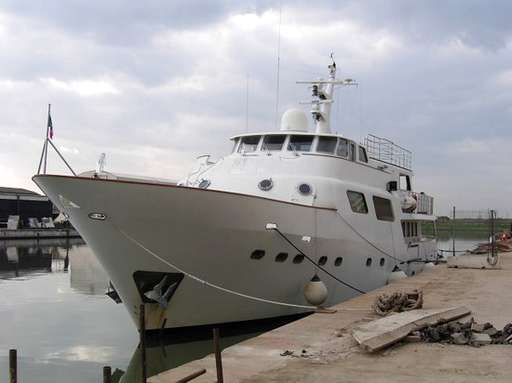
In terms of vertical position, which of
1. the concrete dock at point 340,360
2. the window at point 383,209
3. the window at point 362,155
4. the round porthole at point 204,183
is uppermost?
the window at point 362,155

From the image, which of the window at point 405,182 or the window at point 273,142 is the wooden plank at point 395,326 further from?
the window at point 405,182

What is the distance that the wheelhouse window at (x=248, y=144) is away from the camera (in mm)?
14875

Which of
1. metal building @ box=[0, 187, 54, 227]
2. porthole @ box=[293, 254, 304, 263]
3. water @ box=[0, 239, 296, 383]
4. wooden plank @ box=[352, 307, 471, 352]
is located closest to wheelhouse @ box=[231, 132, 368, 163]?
porthole @ box=[293, 254, 304, 263]

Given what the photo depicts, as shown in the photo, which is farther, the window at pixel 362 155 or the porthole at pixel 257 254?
the window at pixel 362 155

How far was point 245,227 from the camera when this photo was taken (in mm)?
10781

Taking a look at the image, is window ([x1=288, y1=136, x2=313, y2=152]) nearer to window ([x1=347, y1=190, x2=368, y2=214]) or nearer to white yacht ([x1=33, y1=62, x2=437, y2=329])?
white yacht ([x1=33, y1=62, x2=437, y2=329])

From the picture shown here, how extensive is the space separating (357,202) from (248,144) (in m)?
3.29

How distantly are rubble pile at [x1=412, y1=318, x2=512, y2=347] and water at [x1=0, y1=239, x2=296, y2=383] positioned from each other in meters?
4.95

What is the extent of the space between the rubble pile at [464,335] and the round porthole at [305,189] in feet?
18.2

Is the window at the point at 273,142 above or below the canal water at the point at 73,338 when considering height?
above

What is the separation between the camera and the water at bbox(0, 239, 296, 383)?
10.5m

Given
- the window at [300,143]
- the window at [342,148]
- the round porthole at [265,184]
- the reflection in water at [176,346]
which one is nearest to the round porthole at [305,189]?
the round porthole at [265,184]

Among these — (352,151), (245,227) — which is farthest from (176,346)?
(352,151)

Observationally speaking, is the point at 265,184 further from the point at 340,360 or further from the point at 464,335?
the point at 340,360
